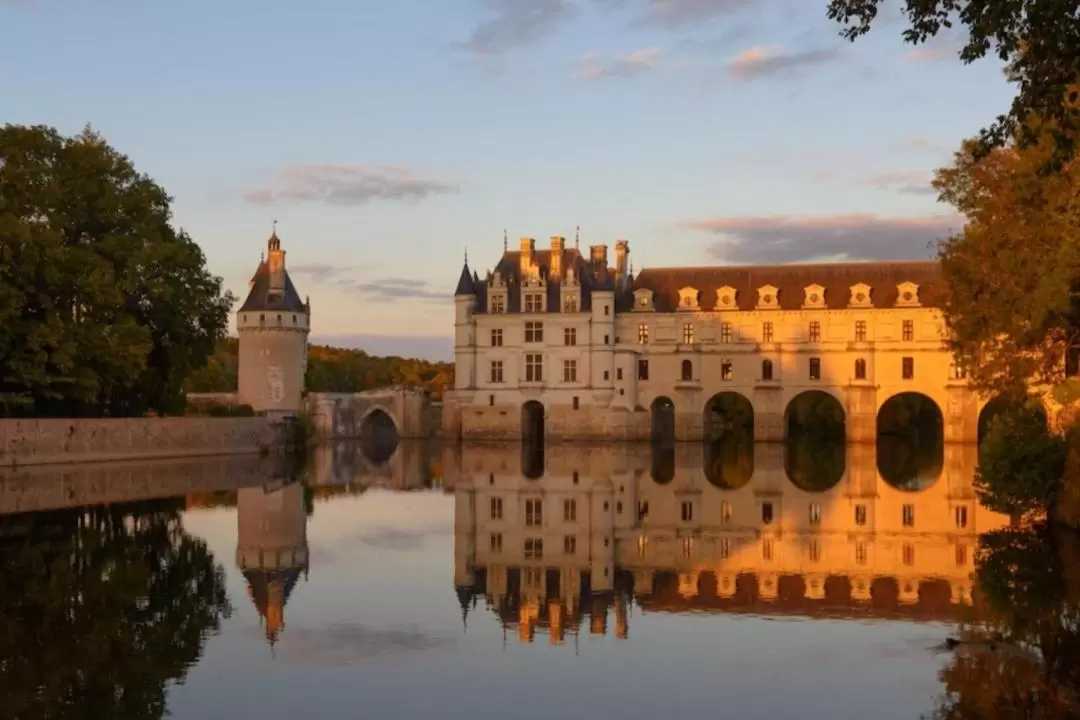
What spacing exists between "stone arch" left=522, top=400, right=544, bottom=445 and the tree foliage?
37619 mm

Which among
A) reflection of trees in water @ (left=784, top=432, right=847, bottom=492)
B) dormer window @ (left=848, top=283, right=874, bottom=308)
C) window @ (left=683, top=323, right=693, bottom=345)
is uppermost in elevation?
dormer window @ (left=848, top=283, right=874, bottom=308)

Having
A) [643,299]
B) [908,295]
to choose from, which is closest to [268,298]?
[643,299]

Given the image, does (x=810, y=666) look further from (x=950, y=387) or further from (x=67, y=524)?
(x=950, y=387)

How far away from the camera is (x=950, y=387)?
169 ft

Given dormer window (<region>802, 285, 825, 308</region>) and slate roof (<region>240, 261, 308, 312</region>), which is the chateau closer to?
dormer window (<region>802, 285, 825, 308</region>)

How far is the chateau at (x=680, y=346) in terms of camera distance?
2073 inches

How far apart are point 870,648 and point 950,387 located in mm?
42826

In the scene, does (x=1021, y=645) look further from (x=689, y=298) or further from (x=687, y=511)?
(x=689, y=298)

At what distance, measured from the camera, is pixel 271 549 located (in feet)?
58.5

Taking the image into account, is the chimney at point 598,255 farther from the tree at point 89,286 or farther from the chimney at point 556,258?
the tree at point 89,286

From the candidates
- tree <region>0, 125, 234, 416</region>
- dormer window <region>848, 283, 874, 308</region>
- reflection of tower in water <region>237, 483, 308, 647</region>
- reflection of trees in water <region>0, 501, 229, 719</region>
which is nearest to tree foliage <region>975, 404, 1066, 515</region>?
reflection of tower in water <region>237, 483, 308, 647</region>

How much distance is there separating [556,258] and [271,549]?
4103 centimetres

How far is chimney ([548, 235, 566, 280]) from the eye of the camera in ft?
189

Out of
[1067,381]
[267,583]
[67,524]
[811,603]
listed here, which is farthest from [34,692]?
[1067,381]
